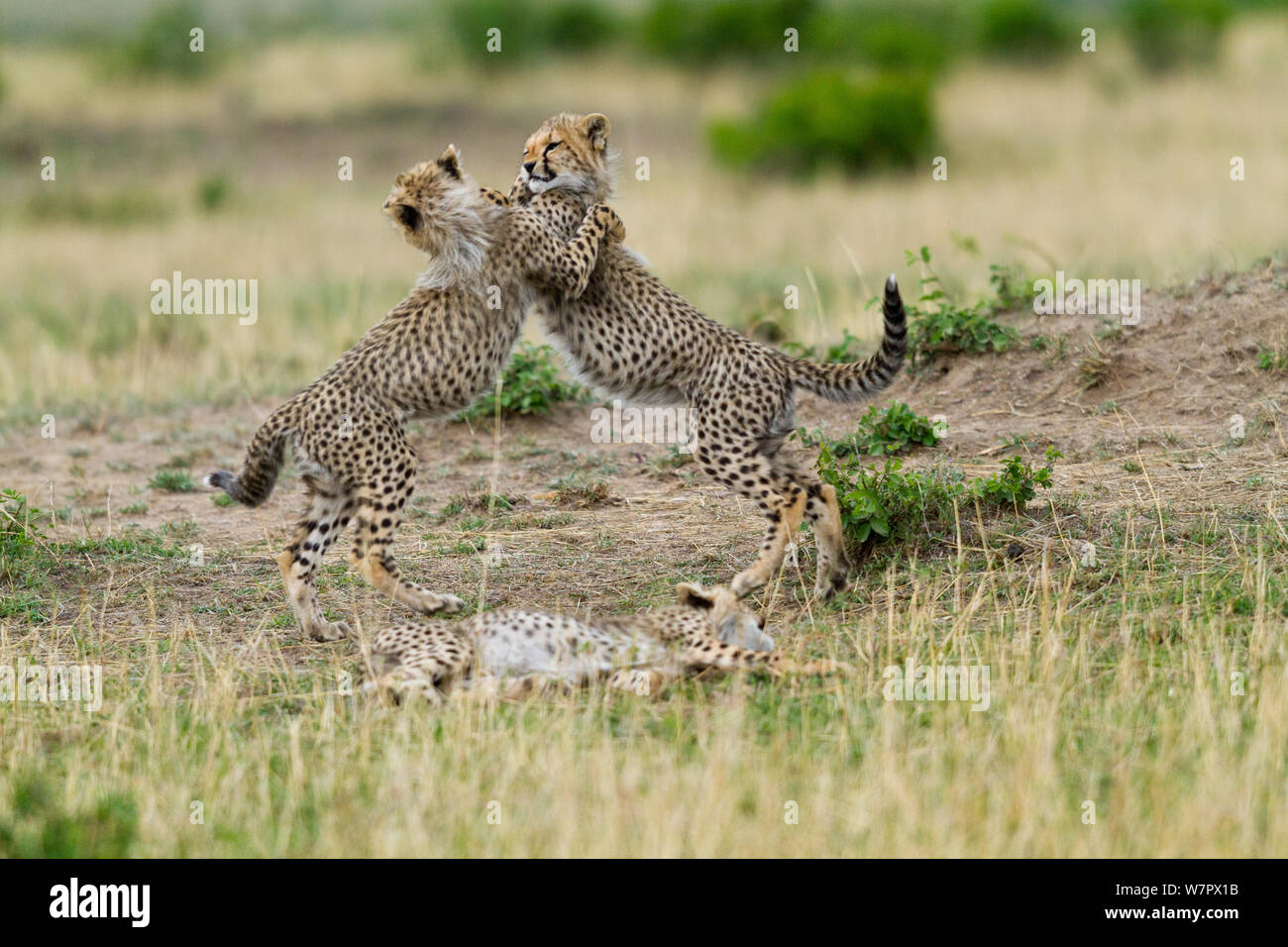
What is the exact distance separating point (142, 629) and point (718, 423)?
98.2 inches

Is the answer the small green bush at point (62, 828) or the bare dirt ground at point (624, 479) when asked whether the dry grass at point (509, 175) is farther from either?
the small green bush at point (62, 828)

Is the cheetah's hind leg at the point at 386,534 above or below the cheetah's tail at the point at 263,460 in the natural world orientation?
below

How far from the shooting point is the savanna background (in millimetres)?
4297

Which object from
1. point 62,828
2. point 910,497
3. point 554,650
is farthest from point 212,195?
point 62,828

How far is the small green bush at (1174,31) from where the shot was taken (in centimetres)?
3083

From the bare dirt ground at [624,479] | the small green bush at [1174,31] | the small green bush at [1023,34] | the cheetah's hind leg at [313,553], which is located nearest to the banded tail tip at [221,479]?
the cheetah's hind leg at [313,553]

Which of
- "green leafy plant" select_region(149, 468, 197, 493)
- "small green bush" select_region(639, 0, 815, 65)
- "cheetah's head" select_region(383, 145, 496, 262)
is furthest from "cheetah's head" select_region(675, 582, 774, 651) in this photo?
"small green bush" select_region(639, 0, 815, 65)

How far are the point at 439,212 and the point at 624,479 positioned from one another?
7.65ft

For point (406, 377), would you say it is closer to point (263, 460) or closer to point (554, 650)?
point (263, 460)

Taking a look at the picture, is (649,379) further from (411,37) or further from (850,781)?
(411,37)

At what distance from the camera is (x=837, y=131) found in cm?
2347

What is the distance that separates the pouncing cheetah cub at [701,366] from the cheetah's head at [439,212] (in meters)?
0.39
